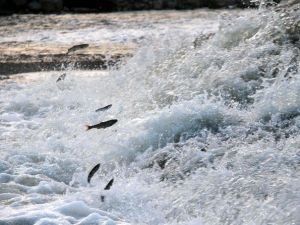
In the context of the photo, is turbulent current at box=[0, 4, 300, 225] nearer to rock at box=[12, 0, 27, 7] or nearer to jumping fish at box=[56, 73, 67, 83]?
jumping fish at box=[56, 73, 67, 83]

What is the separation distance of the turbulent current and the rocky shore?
27.3ft

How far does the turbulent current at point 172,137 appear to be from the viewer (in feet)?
18.2

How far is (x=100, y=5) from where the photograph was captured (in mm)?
18922

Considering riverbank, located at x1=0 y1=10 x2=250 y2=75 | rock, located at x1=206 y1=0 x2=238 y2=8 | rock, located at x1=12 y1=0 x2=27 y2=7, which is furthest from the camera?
rock, located at x1=206 y1=0 x2=238 y2=8

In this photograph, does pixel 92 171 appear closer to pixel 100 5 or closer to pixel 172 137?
→ pixel 172 137

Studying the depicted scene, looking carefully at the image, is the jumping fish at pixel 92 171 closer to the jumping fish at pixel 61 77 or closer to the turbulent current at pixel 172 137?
the turbulent current at pixel 172 137

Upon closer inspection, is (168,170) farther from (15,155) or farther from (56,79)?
(56,79)

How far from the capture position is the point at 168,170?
6.39 meters

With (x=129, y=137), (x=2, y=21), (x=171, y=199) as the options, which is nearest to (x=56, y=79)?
(x=129, y=137)

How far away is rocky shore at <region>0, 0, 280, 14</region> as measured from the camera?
18.4 m

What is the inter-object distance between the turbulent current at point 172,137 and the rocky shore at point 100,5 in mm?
8322

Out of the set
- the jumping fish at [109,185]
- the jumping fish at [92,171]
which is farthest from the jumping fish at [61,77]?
the jumping fish at [109,185]

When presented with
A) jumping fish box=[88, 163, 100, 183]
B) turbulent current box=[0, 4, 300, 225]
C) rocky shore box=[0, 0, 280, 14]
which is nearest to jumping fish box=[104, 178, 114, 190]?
turbulent current box=[0, 4, 300, 225]

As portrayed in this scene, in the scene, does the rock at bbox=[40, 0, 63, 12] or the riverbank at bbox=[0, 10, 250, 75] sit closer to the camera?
the riverbank at bbox=[0, 10, 250, 75]
